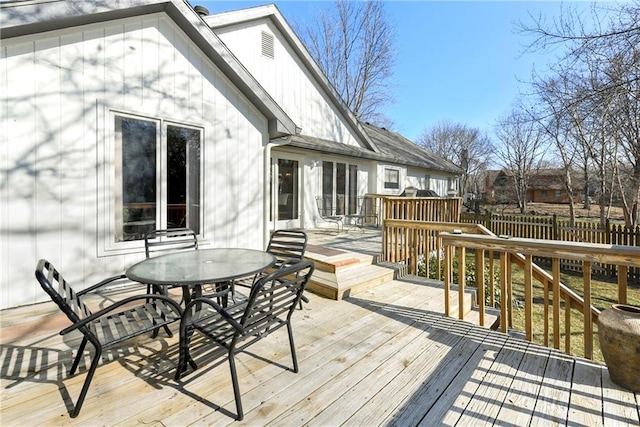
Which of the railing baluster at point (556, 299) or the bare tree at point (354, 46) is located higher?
the bare tree at point (354, 46)

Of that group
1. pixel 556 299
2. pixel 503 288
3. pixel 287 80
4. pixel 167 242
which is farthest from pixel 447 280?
pixel 287 80

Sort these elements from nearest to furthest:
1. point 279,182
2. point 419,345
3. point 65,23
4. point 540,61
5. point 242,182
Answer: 1. point 419,345
2. point 65,23
3. point 242,182
4. point 279,182
5. point 540,61

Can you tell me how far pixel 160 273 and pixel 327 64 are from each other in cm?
2135

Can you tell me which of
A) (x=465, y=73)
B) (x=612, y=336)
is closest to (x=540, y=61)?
(x=465, y=73)

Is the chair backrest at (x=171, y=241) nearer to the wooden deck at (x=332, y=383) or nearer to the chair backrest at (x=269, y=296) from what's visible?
the wooden deck at (x=332, y=383)

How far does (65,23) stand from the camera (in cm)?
370

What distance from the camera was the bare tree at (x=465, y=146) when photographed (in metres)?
35.8

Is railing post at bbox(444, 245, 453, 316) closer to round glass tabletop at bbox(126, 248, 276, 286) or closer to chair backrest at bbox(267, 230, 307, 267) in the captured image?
chair backrest at bbox(267, 230, 307, 267)

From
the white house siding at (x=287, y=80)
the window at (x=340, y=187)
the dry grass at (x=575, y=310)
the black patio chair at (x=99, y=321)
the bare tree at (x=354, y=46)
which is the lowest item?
the dry grass at (x=575, y=310)

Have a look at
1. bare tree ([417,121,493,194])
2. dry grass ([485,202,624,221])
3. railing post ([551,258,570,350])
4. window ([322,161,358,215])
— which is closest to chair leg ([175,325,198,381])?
railing post ([551,258,570,350])

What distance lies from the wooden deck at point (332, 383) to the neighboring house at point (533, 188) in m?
32.2

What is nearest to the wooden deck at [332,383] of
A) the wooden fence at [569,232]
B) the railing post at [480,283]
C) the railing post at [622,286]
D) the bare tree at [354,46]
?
the railing post at [480,283]

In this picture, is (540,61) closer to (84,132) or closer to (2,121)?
(84,132)

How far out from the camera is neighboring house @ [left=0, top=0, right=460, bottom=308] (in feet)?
11.4
